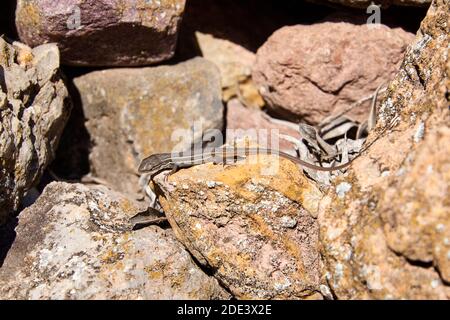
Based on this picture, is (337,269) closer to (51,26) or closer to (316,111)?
(316,111)

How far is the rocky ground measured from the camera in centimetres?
250

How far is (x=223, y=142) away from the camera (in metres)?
4.15

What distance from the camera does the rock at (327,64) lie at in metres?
3.65

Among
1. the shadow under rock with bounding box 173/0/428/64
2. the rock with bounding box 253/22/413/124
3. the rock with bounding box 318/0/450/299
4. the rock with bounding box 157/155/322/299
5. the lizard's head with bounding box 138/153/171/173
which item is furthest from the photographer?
the shadow under rock with bounding box 173/0/428/64

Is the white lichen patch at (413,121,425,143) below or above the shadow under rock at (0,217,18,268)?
above

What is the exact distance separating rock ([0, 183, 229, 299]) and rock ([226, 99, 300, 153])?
1.18 m

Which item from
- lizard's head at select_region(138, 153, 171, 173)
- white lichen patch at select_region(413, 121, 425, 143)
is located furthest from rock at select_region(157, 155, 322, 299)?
white lichen patch at select_region(413, 121, 425, 143)

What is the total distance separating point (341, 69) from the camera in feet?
12.2

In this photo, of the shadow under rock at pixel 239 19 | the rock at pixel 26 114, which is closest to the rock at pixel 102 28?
the rock at pixel 26 114

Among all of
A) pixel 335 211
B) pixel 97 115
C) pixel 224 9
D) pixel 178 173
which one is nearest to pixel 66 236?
pixel 178 173

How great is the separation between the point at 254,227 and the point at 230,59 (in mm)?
1798

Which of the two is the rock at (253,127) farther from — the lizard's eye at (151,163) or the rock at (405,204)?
the rock at (405,204)

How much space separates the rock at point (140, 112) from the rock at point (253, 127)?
0.24 m

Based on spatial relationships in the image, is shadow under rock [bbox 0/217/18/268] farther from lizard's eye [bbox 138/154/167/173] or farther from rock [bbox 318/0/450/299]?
rock [bbox 318/0/450/299]
